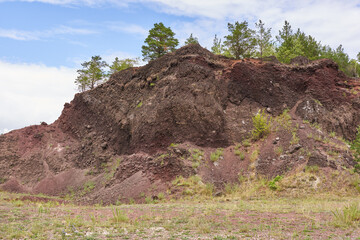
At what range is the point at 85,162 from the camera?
25.8m

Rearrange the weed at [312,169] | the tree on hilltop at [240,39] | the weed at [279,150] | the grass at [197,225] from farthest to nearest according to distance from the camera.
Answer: the tree on hilltop at [240,39]
the weed at [279,150]
the weed at [312,169]
the grass at [197,225]

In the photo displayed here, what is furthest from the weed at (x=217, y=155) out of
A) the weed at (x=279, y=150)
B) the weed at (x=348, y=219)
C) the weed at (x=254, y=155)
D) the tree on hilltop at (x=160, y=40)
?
the tree on hilltop at (x=160, y=40)

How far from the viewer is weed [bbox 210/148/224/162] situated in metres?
19.1

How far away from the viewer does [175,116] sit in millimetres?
21062

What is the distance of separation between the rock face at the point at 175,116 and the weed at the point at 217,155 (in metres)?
0.54

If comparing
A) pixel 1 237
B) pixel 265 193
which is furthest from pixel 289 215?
pixel 1 237

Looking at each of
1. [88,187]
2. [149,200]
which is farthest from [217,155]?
[88,187]

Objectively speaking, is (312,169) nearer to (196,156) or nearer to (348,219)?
(196,156)

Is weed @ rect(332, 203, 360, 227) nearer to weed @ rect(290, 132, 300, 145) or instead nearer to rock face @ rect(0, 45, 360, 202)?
rock face @ rect(0, 45, 360, 202)

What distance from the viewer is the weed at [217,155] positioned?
1908 cm

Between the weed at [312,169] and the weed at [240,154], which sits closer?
the weed at [312,169]

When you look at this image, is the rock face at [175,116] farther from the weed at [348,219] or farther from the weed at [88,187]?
the weed at [348,219]

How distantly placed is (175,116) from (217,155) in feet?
A: 13.4

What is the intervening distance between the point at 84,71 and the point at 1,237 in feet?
121
